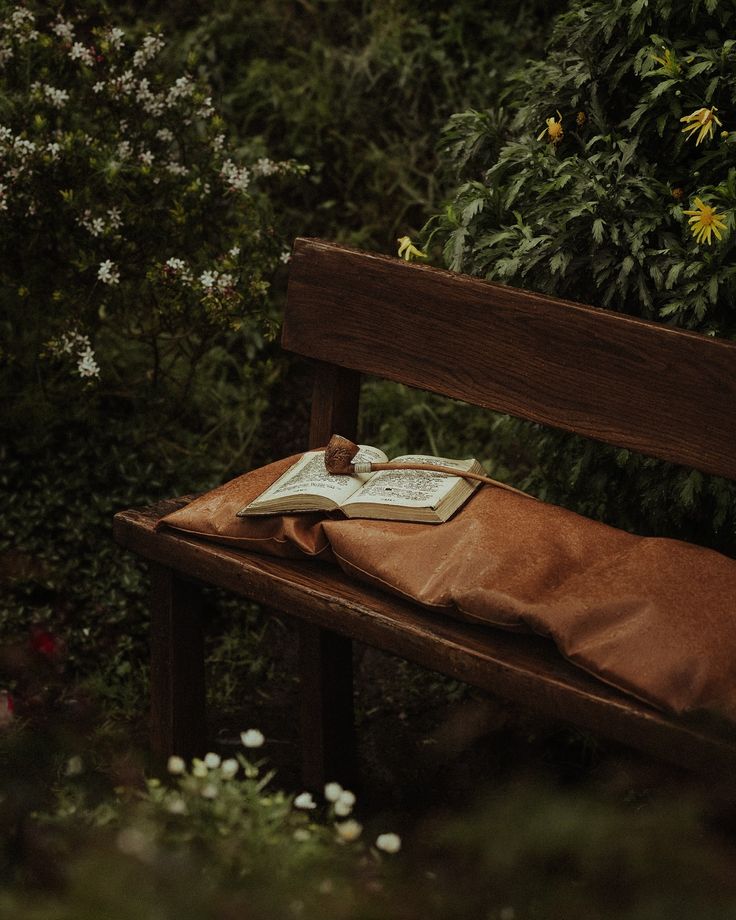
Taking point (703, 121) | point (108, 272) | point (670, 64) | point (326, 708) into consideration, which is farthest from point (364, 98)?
point (326, 708)

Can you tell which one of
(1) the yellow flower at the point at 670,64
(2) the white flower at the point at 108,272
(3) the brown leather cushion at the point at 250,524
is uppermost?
(1) the yellow flower at the point at 670,64

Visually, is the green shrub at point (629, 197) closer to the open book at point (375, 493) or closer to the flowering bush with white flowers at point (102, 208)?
the open book at point (375, 493)

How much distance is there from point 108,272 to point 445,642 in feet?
6.12

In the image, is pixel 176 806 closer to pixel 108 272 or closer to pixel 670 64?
pixel 670 64

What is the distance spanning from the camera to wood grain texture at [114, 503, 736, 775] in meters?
1.92

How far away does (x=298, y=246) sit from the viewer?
9.09 ft

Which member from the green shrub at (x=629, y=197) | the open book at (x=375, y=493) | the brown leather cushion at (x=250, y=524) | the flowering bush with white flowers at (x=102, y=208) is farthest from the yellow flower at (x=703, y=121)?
the flowering bush with white flowers at (x=102, y=208)

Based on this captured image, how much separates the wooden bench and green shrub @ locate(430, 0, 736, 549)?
27 centimetres

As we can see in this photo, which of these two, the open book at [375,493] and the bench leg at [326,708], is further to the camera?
the bench leg at [326,708]

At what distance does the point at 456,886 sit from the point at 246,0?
508 centimetres

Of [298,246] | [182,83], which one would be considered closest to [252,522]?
[298,246]

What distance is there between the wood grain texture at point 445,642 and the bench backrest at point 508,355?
1.70 feet

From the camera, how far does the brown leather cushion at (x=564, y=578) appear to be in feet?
6.32

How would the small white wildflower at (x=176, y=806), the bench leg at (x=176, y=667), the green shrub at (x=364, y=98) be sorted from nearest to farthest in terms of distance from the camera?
the small white wildflower at (x=176, y=806) < the bench leg at (x=176, y=667) < the green shrub at (x=364, y=98)
